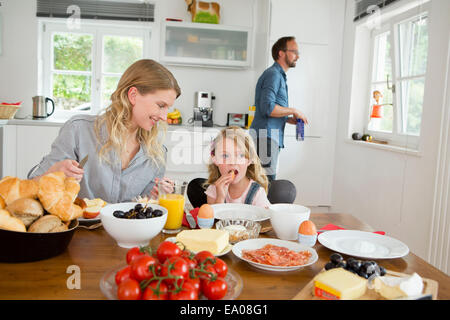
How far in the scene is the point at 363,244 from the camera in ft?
3.74

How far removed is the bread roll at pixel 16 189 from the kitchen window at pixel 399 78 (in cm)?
268

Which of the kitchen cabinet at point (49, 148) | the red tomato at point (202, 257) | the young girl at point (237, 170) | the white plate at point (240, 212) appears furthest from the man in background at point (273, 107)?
the red tomato at point (202, 257)

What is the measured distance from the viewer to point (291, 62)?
313cm

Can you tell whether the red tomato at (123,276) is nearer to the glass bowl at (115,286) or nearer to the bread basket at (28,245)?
the glass bowl at (115,286)

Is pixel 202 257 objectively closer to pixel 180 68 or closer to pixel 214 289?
pixel 214 289

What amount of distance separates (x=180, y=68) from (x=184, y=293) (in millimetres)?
3936

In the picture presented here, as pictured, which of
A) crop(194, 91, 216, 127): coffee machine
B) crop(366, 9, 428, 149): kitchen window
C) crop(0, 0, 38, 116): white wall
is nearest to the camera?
crop(366, 9, 428, 149): kitchen window

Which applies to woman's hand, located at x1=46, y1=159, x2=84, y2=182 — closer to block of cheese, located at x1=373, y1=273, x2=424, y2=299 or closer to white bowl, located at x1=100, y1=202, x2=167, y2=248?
white bowl, located at x1=100, y1=202, x2=167, y2=248

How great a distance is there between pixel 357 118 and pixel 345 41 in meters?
0.81

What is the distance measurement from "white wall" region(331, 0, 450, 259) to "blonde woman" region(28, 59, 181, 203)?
182cm

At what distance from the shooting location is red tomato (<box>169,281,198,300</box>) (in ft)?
2.16

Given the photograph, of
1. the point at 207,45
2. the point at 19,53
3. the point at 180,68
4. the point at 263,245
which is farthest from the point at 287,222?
the point at 19,53

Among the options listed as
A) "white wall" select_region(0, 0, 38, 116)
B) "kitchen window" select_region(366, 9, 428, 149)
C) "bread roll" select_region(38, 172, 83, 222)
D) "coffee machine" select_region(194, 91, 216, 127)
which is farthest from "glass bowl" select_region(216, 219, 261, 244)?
"white wall" select_region(0, 0, 38, 116)
